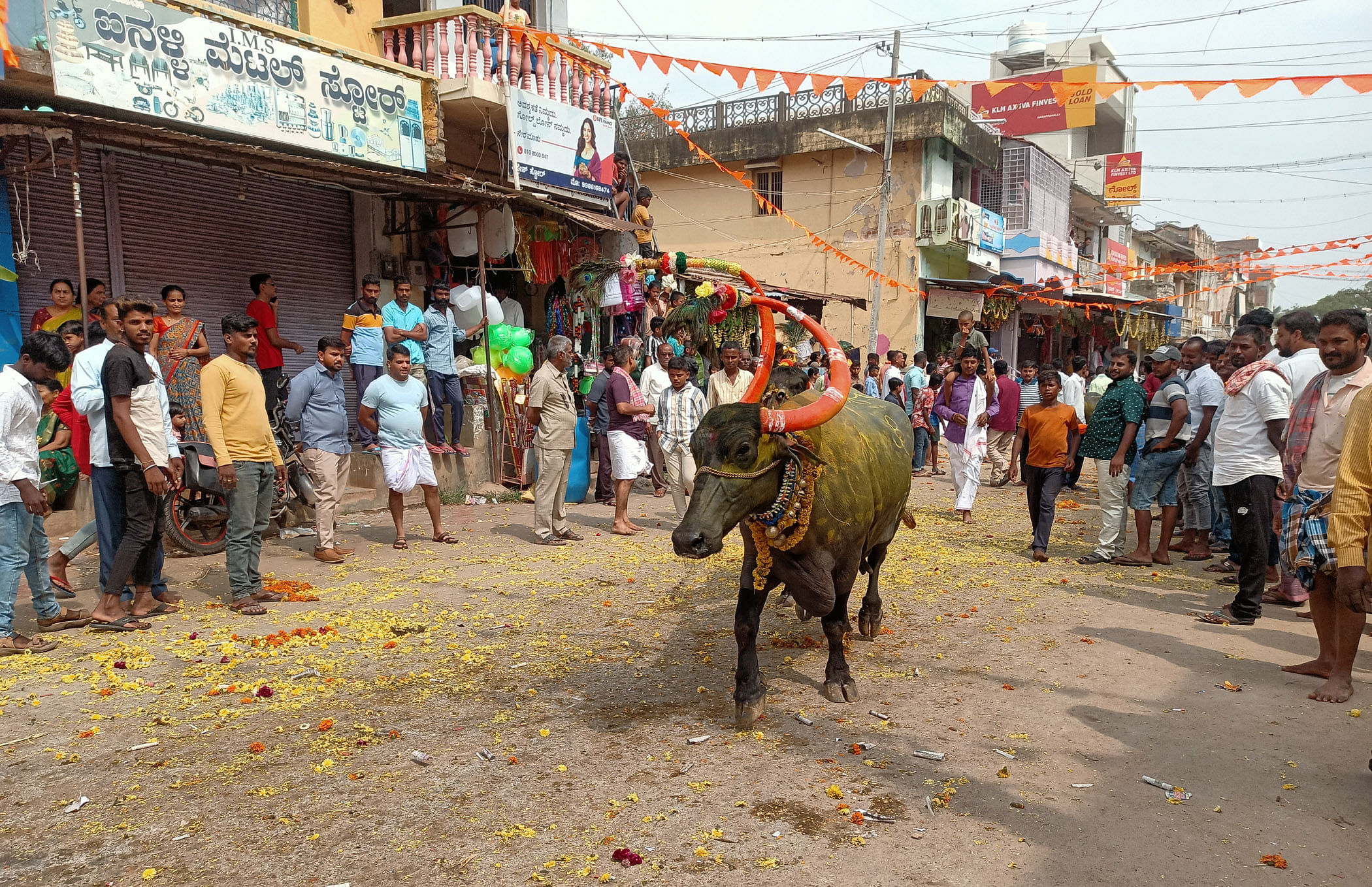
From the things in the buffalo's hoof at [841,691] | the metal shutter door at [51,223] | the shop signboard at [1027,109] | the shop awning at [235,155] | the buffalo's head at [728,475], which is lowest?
the buffalo's hoof at [841,691]

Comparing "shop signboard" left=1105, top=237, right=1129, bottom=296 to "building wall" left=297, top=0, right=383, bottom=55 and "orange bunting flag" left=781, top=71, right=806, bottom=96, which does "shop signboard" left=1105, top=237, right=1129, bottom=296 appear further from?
"building wall" left=297, top=0, right=383, bottom=55

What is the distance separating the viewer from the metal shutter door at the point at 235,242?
378 inches

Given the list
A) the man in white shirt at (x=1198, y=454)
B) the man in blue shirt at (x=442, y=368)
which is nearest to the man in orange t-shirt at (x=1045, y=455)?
the man in white shirt at (x=1198, y=454)

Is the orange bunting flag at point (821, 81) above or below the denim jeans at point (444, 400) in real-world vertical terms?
above

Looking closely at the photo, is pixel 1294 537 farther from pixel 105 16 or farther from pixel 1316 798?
pixel 105 16

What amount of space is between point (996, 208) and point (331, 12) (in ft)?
69.9

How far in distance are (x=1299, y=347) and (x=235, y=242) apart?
11.0m

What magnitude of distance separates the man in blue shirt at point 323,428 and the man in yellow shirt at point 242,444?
1.26 metres

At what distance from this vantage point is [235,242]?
34.6 feet

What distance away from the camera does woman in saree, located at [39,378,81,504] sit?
7.34 m

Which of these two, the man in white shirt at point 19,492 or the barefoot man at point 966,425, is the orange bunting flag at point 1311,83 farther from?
the man in white shirt at point 19,492

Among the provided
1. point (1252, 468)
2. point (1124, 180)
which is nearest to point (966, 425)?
point (1252, 468)

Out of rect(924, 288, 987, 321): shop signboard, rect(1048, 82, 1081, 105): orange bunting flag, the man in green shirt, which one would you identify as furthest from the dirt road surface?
rect(1048, 82, 1081, 105): orange bunting flag

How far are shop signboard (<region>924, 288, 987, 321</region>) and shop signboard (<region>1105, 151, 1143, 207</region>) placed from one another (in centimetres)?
1370
